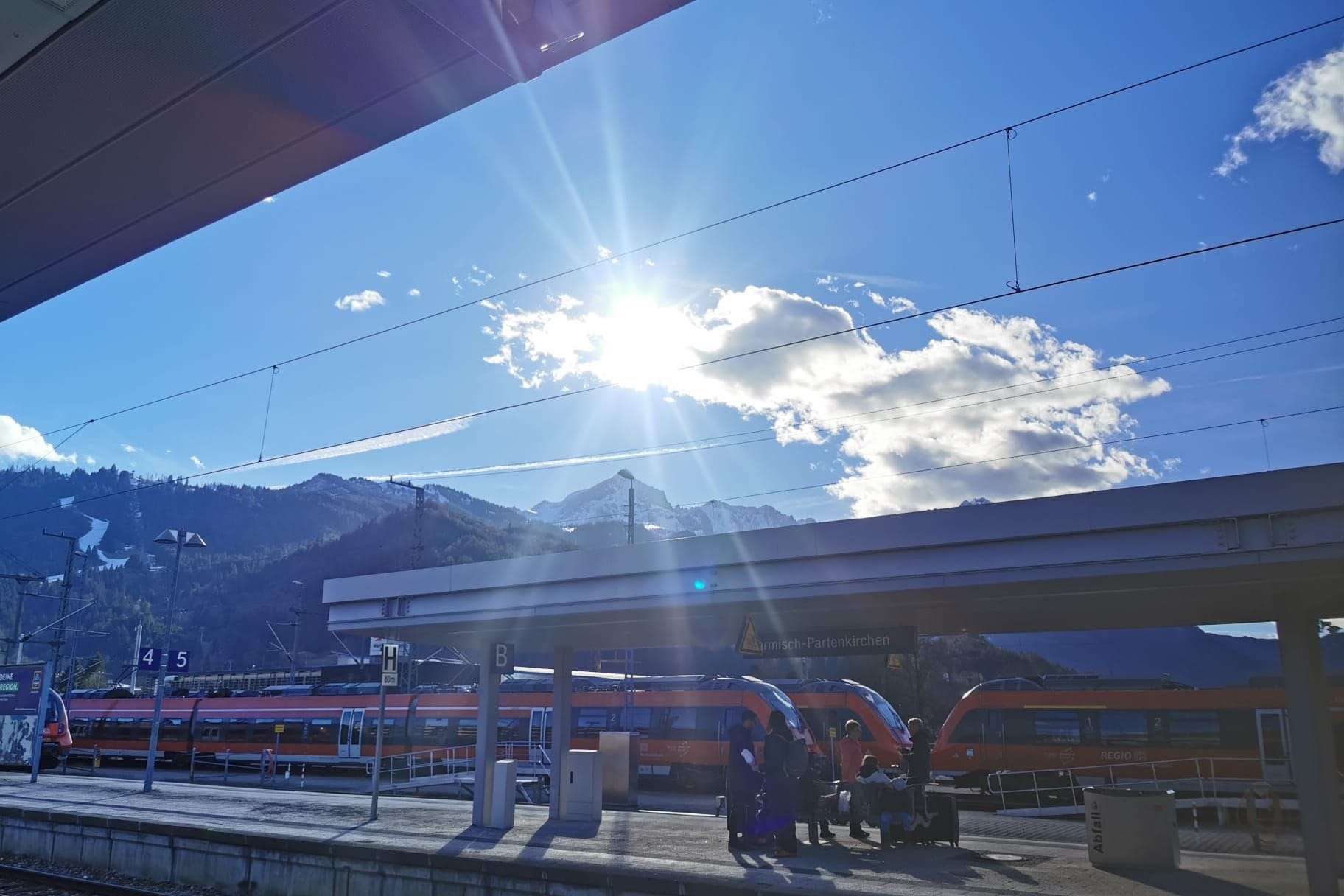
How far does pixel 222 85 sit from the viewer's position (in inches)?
193

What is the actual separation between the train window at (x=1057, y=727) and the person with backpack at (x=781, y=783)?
51.6ft

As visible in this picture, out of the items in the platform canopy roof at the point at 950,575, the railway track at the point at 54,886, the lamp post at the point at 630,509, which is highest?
the lamp post at the point at 630,509

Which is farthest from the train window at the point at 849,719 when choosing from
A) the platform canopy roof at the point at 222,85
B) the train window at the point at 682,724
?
the platform canopy roof at the point at 222,85

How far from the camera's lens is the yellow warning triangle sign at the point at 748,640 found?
13352mm

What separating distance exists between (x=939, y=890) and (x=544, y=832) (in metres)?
7.12

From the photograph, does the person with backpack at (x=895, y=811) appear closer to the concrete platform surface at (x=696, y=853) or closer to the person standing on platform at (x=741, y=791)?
the concrete platform surface at (x=696, y=853)

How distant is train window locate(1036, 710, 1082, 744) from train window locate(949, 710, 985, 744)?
1.51 metres

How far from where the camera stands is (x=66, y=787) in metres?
24.2

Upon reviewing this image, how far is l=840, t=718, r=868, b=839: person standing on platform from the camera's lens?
14.2 metres

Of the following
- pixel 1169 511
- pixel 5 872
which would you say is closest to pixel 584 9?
pixel 1169 511

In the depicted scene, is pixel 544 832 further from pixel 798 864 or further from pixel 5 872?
pixel 5 872

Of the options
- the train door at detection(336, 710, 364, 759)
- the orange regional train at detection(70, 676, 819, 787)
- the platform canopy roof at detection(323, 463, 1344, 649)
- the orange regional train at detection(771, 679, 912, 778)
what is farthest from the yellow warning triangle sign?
the train door at detection(336, 710, 364, 759)

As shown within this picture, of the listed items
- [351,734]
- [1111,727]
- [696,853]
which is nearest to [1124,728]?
[1111,727]

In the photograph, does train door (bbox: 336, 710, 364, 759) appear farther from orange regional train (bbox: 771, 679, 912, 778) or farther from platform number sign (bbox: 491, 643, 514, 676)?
platform number sign (bbox: 491, 643, 514, 676)
